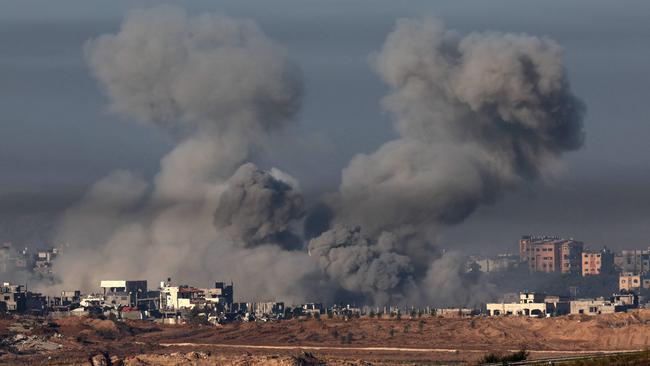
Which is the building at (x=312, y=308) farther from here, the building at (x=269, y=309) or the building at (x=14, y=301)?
the building at (x=14, y=301)

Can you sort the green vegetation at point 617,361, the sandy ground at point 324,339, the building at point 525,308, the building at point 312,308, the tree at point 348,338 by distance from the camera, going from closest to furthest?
1. the green vegetation at point 617,361
2. the sandy ground at point 324,339
3. the tree at point 348,338
4. the building at point 312,308
5. the building at point 525,308

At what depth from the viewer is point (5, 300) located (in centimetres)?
19688

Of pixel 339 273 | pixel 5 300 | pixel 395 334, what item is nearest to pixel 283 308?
pixel 339 273

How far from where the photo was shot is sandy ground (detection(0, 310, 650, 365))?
12062cm

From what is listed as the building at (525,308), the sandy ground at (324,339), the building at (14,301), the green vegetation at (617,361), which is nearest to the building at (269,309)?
the sandy ground at (324,339)

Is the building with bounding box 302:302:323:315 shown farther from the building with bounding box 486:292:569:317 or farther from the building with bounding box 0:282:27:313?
the building with bounding box 0:282:27:313

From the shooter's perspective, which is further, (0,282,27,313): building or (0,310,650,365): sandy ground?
(0,282,27,313): building

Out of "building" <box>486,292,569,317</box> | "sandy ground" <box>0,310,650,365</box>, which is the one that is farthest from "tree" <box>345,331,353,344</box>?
"building" <box>486,292,569,317</box>

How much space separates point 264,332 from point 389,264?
3364 cm

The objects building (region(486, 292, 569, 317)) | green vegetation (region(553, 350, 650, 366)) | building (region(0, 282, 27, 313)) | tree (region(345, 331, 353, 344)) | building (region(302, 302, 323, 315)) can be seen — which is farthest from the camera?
building (region(0, 282, 27, 313))

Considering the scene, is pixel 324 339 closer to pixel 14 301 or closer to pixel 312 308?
pixel 312 308

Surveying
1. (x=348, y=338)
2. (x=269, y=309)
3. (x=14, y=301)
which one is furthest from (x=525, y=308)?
(x=14, y=301)

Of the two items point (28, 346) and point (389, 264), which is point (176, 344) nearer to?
point (28, 346)

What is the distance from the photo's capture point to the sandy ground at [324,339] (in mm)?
120625
